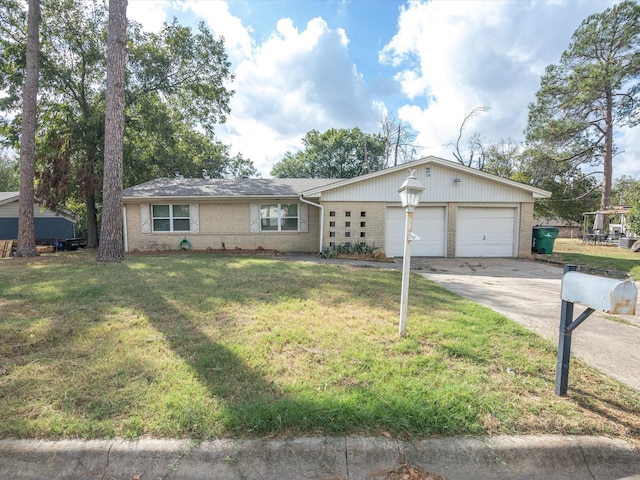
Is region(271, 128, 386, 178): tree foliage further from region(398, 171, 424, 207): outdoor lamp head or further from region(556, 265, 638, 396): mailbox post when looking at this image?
region(556, 265, 638, 396): mailbox post

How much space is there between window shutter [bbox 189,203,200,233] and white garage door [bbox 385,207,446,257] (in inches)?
322

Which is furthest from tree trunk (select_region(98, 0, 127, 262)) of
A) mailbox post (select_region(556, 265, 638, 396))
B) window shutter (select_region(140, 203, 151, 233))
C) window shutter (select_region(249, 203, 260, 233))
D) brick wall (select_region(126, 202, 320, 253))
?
mailbox post (select_region(556, 265, 638, 396))

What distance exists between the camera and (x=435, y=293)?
6.04 meters

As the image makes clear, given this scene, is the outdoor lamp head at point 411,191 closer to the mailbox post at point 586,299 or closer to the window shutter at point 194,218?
the mailbox post at point 586,299

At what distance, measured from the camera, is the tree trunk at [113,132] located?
29.3 feet

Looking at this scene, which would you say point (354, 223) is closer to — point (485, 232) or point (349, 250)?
point (349, 250)

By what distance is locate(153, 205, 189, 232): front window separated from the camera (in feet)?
45.4

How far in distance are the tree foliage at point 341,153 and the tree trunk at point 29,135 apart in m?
25.5

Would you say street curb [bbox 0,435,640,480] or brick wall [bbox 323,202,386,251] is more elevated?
brick wall [bbox 323,202,386,251]

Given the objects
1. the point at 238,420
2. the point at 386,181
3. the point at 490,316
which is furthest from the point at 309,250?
the point at 238,420

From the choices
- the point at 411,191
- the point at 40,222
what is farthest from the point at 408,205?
the point at 40,222

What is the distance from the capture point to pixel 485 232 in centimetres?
1253

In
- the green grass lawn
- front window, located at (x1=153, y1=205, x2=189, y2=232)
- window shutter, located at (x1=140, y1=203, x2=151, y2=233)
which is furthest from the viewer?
front window, located at (x1=153, y1=205, x2=189, y2=232)

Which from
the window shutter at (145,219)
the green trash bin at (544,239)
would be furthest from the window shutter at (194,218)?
the green trash bin at (544,239)
